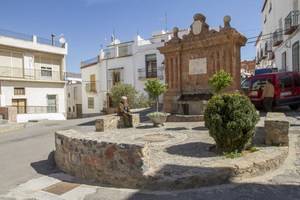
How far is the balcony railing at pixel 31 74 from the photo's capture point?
24.2m

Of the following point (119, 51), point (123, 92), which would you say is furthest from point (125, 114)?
point (119, 51)

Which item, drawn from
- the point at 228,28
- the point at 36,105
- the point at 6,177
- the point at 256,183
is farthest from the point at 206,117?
the point at 36,105

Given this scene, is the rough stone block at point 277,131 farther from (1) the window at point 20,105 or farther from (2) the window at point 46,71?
(2) the window at point 46,71

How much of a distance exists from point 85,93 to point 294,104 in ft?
89.9

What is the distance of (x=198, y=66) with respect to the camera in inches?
582

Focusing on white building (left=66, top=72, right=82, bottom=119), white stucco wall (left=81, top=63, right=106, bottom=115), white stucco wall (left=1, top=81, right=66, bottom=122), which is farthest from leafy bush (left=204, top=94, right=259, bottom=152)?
white building (left=66, top=72, right=82, bottom=119)

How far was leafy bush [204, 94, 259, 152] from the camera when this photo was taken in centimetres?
607

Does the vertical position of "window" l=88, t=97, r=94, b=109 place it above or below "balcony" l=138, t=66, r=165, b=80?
below

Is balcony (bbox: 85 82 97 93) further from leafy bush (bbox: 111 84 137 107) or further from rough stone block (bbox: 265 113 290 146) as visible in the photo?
rough stone block (bbox: 265 113 290 146)

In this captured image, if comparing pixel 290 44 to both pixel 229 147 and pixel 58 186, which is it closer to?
pixel 229 147

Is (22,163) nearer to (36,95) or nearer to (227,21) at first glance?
(227,21)

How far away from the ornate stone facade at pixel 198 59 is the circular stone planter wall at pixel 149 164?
802 cm

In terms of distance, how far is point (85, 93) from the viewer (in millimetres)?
36281

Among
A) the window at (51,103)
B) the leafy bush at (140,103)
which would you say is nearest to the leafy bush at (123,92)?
the leafy bush at (140,103)
